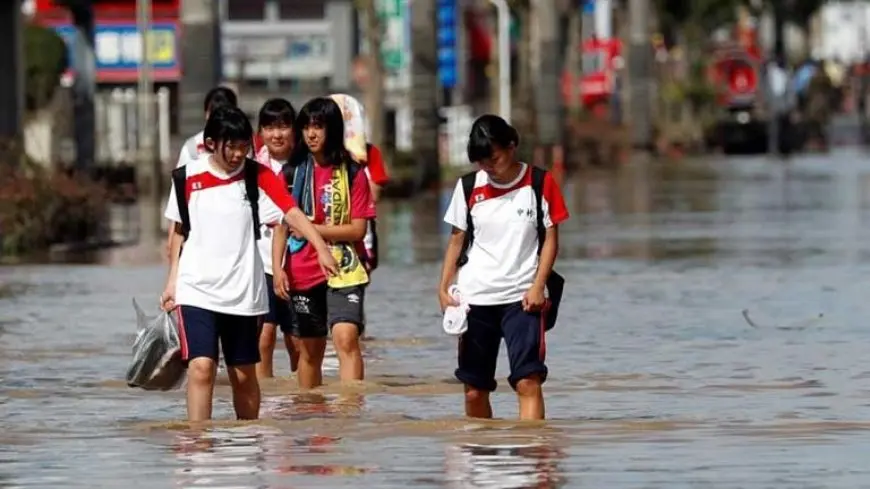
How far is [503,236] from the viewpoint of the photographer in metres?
13.3

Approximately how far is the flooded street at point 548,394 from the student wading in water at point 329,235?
1.38ft

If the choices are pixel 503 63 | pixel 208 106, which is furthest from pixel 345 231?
pixel 503 63

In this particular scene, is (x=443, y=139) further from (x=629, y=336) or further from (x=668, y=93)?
(x=629, y=336)

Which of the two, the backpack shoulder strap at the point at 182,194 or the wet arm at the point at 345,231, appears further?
the wet arm at the point at 345,231

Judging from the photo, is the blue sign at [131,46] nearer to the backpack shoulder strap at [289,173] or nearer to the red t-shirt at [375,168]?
the red t-shirt at [375,168]

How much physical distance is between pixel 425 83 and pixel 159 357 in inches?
1338

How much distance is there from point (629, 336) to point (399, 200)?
2375cm

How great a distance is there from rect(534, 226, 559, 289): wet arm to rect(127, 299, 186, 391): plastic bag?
5.67 ft

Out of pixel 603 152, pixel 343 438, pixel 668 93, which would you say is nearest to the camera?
pixel 343 438

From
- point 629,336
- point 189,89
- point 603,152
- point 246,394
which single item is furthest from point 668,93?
point 246,394

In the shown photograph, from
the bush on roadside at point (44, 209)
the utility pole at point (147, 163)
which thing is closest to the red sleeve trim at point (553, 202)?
the bush on roadside at point (44, 209)

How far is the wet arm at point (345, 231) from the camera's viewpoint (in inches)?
596

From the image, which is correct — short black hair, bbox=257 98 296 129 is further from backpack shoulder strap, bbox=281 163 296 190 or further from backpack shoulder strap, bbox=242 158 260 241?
backpack shoulder strap, bbox=242 158 260 241

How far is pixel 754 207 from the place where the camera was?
132ft
